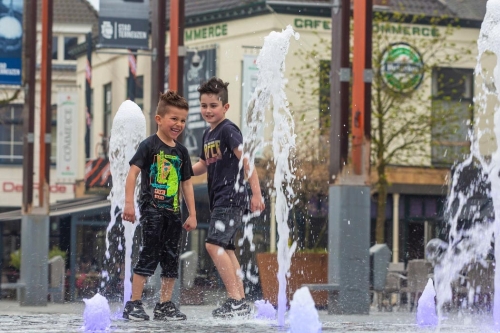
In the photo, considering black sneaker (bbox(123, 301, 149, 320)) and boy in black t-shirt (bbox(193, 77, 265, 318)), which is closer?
black sneaker (bbox(123, 301, 149, 320))

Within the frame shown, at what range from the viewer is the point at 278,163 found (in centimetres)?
898

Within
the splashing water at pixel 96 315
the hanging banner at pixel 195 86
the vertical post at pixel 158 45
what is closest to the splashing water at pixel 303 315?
the splashing water at pixel 96 315

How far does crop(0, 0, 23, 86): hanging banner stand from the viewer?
71.2ft

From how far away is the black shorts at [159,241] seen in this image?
28.5 ft

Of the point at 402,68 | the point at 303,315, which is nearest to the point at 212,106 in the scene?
the point at 303,315

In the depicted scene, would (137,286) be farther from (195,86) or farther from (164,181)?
(195,86)

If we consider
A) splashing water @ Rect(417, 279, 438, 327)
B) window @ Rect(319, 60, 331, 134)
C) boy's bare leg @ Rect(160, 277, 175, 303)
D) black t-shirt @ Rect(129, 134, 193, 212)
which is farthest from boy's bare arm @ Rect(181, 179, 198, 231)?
window @ Rect(319, 60, 331, 134)

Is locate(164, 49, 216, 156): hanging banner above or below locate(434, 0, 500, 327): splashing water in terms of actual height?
above

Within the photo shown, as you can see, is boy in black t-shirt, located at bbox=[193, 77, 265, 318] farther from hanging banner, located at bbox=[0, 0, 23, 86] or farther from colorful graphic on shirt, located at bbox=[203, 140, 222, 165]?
hanging banner, located at bbox=[0, 0, 23, 86]

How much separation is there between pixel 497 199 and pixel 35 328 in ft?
10.1

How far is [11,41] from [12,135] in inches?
961

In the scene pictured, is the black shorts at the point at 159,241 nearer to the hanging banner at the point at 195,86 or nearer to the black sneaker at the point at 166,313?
the black sneaker at the point at 166,313

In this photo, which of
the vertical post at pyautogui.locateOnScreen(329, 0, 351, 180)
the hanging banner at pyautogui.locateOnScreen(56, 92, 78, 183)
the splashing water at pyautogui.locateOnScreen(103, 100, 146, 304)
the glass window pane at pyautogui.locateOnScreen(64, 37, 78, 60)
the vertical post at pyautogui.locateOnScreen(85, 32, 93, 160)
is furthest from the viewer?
the glass window pane at pyautogui.locateOnScreen(64, 37, 78, 60)

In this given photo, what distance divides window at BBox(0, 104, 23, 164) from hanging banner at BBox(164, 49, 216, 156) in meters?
13.1
